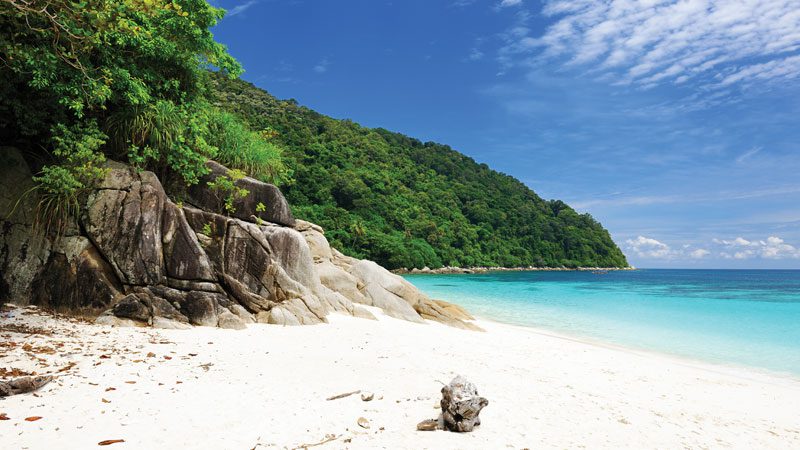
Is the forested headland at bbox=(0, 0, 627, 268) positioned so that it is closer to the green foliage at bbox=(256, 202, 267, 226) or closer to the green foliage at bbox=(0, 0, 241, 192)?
the green foliage at bbox=(0, 0, 241, 192)

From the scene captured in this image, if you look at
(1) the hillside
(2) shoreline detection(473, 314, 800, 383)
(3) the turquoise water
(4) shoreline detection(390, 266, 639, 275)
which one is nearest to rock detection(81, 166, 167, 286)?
(2) shoreline detection(473, 314, 800, 383)

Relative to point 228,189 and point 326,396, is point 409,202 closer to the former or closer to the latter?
point 228,189

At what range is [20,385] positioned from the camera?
→ 4.47m

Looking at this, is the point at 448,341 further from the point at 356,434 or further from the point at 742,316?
the point at 742,316

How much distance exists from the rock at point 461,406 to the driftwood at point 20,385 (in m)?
4.48

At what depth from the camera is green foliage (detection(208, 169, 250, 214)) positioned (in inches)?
418

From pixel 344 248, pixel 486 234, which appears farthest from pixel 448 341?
pixel 486 234

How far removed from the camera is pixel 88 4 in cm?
671

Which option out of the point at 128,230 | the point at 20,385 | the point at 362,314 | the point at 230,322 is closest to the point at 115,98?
the point at 128,230

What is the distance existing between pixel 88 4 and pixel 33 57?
69.4 inches

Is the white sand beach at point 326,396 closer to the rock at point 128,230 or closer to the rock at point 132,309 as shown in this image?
the rock at point 132,309

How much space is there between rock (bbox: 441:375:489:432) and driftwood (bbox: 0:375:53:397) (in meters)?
4.48

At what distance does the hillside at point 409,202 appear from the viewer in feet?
174

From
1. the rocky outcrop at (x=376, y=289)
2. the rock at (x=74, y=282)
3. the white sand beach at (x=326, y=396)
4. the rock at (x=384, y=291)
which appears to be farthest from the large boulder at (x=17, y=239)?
the rock at (x=384, y=291)
